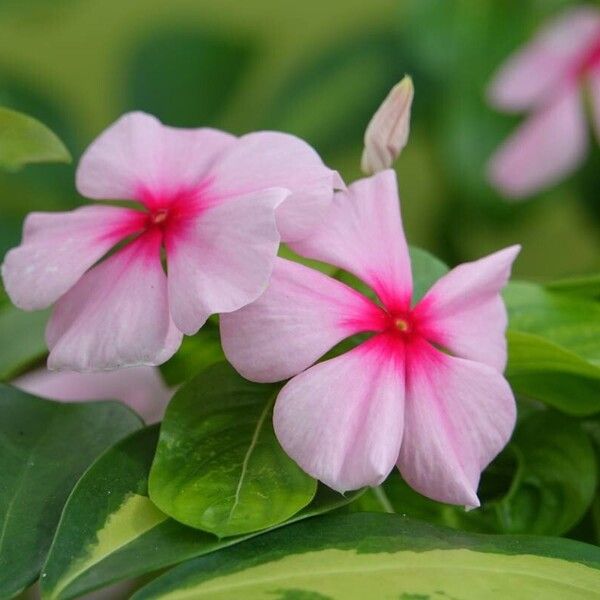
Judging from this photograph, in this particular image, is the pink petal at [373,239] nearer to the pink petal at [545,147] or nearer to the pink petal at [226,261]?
the pink petal at [226,261]

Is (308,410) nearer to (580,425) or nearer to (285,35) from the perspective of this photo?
(580,425)

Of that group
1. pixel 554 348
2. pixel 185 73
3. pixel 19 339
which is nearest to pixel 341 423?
pixel 554 348

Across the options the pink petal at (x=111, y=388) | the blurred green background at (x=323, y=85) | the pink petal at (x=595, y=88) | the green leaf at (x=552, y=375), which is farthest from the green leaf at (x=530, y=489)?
the blurred green background at (x=323, y=85)

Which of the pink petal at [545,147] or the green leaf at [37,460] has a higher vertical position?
the pink petal at [545,147]

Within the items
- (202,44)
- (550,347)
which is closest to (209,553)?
(550,347)

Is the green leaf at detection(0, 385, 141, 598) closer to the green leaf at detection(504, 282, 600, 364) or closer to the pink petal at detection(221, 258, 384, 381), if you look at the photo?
the pink petal at detection(221, 258, 384, 381)
